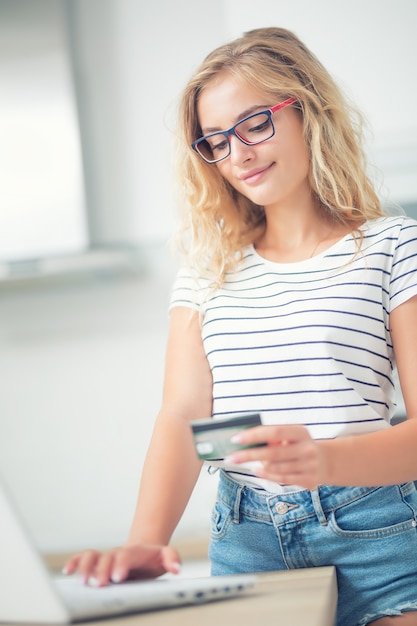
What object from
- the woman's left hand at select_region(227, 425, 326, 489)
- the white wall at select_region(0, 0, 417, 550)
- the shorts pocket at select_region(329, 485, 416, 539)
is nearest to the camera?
the woman's left hand at select_region(227, 425, 326, 489)

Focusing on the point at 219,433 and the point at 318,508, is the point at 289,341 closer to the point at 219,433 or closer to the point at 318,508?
the point at 318,508

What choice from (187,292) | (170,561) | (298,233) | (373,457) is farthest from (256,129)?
(170,561)

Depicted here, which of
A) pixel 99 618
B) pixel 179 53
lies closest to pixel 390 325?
pixel 99 618

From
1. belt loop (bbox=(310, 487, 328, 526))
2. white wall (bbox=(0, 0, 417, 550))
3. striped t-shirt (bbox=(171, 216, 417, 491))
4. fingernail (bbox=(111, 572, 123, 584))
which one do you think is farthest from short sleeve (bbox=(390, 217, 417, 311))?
white wall (bbox=(0, 0, 417, 550))

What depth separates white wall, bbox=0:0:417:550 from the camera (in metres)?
2.79

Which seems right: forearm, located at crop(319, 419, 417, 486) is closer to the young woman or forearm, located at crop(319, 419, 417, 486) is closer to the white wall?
the young woman

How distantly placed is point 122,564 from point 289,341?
1.51 feet

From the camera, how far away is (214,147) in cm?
135

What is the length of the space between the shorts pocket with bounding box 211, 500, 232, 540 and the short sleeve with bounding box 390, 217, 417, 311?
39cm

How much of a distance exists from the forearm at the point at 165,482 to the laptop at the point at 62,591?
0.83ft

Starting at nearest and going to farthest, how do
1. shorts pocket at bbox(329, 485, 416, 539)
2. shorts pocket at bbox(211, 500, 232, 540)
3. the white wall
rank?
shorts pocket at bbox(329, 485, 416, 539) < shorts pocket at bbox(211, 500, 232, 540) < the white wall

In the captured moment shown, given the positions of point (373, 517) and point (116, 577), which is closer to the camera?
point (116, 577)

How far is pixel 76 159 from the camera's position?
9.13ft

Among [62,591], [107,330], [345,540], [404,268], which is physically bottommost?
[107,330]
